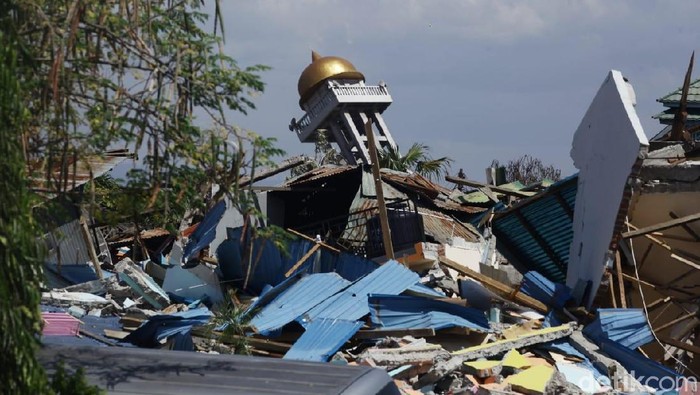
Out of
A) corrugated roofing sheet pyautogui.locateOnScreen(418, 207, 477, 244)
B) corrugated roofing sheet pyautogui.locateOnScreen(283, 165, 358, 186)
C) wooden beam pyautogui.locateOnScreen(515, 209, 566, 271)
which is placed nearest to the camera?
wooden beam pyautogui.locateOnScreen(515, 209, 566, 271)

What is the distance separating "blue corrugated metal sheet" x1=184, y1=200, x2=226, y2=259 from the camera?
643 inches

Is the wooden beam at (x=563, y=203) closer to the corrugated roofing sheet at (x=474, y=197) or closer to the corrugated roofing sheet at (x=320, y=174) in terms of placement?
the corrugated roofing sheet at (x=474, y=197)

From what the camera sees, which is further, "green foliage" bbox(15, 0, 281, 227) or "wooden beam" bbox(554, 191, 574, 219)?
"wooden beam" bbox(554, 191, 574, 219)

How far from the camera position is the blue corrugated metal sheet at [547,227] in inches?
627

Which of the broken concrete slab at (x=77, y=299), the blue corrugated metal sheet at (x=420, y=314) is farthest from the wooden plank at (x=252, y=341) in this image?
the broken concrete slab at (x=77, y=299)

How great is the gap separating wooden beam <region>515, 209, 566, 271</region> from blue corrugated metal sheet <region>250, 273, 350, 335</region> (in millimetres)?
4219

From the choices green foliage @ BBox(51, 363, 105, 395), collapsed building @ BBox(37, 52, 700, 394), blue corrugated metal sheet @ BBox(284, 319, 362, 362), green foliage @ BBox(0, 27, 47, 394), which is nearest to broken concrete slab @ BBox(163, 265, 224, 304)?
collapsed building @ BBox(37, 52, 700, 394)

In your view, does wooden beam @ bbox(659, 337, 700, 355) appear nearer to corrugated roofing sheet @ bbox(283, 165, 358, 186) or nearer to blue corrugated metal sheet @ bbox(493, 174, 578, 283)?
blue corrugated metal sheet @ bbox(493, 174, 578, 283)

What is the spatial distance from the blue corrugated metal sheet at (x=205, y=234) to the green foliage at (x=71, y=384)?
11.3 m

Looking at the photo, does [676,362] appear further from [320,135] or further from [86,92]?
[320,135]

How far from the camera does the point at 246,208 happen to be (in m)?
5.57

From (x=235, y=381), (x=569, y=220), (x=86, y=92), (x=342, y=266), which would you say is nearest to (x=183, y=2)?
(x=86, y=92)

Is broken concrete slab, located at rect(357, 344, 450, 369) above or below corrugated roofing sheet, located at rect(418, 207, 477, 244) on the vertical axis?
below

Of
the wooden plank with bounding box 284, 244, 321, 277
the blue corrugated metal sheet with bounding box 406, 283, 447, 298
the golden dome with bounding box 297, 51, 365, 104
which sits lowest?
the blue corrugated metal sheet with bounding box 406, 283, 447, 298
